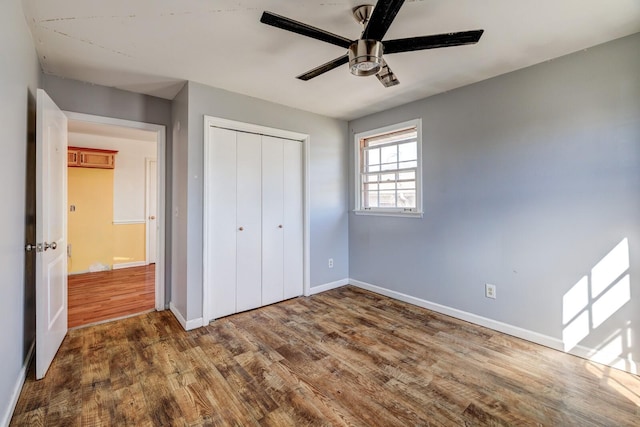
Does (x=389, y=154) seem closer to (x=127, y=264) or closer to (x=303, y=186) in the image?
(x=303, y=186)

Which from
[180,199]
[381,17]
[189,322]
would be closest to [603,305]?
[381,17]

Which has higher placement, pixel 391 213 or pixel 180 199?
pixel 180 199

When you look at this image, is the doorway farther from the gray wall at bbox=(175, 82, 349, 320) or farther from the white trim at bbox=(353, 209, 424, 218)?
the white trim at bbox=(353, 209, 424, 218)

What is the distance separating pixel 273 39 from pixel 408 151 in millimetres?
2091

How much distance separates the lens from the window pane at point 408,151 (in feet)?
11.4

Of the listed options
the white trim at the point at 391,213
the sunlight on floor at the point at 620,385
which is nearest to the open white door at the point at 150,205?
the white trim at the point at 391,213

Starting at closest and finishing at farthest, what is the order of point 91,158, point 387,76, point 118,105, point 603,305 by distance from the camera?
1. point 387,76
2. point 603,305
3. point 118,105
4. point 91,158

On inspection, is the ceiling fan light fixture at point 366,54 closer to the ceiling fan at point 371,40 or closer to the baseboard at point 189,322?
the ceiling fan at point 371,40

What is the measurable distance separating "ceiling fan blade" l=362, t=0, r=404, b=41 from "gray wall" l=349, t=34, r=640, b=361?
1.77 m

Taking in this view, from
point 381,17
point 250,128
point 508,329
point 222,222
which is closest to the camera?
point 381,17

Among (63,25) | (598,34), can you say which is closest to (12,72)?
(63,25)

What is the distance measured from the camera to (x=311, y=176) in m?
3.85

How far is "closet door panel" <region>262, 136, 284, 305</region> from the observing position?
3459 millimetres

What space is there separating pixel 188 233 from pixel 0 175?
146 cm
